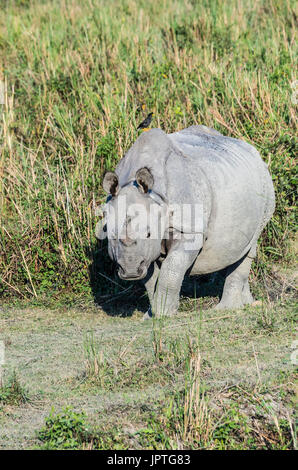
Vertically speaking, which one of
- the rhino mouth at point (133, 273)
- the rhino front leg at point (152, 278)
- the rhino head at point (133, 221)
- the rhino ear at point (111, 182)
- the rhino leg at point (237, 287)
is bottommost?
the rhino leg at point (237, 287)

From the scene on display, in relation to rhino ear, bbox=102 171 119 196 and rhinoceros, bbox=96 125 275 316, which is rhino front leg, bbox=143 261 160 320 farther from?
rhino ear, bbox=102 171 119 196

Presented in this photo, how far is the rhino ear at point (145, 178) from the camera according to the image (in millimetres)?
4965

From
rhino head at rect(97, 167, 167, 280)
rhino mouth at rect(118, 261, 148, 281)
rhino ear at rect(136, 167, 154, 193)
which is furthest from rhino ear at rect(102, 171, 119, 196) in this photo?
rhino mouth at rect(118, 261, 148, 281)

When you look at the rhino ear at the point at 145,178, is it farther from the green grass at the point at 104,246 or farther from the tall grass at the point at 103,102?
the tall grass at the point at 103,102

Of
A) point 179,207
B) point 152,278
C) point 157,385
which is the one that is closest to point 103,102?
point 152,278

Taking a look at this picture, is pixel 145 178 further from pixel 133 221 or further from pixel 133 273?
pixel 133 273

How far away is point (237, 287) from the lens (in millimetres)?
6188

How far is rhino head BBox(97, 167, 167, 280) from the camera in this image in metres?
4.98

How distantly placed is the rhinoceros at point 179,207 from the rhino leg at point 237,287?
0.04 meters

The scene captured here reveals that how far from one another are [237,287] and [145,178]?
162 centimetres

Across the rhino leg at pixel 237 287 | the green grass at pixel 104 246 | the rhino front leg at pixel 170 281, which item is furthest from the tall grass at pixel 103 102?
the rhino front leg at pixel 170 281

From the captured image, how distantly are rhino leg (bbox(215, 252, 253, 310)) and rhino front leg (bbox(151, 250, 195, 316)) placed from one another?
2.54ft

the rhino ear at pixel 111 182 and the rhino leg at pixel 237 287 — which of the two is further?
the rhino leg at pixel 237 287
